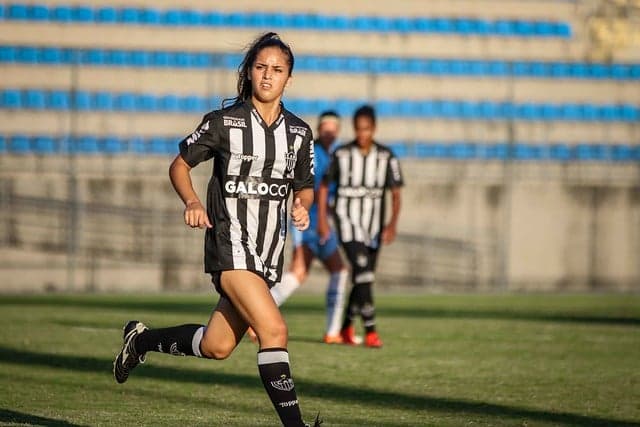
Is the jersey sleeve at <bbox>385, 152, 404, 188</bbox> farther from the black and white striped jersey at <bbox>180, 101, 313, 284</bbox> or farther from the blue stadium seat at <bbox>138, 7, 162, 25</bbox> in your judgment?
the blue stadium seat at <bbox>138, 7, 162, 25</bbox>

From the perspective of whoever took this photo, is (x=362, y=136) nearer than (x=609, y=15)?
Yes

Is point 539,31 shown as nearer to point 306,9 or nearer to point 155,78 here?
point 306,9

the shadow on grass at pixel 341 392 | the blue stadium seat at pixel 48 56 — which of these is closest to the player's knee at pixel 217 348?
the shadow on grass at pixel 341 392

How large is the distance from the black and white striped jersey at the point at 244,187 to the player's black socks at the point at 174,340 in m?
0.47

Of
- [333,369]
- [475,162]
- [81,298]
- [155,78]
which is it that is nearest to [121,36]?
[155,78]

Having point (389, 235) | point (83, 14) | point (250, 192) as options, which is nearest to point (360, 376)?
point (389, 235)

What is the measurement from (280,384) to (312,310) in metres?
10.8

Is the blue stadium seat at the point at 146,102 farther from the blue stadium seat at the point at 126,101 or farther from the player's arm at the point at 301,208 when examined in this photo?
the player's arm at the point at 301,208

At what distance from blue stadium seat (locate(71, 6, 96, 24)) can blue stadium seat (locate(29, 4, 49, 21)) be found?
63 centimetres

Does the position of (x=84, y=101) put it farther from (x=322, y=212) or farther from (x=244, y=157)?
(x=244, y=157)

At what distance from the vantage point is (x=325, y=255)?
11156 mm

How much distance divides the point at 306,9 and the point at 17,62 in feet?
22.8

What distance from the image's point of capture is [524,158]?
27.0 m

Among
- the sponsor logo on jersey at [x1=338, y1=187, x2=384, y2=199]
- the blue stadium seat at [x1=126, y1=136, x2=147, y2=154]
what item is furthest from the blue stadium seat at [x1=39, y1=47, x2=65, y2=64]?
the sponsor logo on jersey at [x1=338, y1=187, x2=384, y2=199]
